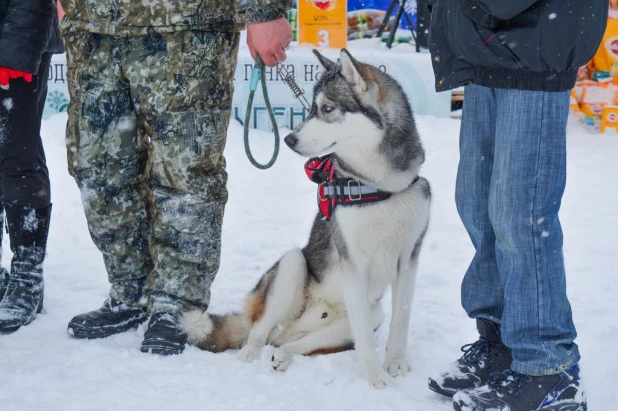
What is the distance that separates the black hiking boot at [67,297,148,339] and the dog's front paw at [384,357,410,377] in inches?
37.5

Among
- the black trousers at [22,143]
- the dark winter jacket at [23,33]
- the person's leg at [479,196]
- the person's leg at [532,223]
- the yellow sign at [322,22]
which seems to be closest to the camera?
the person's leg at [532,223]

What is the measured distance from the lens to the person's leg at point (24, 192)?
259 centimetres

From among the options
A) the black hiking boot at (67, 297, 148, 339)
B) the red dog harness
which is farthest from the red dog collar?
the black hiking boot at (67, 297, 148, 339)

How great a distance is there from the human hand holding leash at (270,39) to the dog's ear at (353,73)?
0.21 metres

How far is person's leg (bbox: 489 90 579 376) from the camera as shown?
1793mm

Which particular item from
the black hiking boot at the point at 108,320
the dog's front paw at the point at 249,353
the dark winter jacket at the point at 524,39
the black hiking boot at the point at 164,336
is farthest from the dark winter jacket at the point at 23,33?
the dark winter jacket at the point at 524,39

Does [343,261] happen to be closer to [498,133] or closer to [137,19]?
[498,133]

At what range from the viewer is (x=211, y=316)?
2.50 meters

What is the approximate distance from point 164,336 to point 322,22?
17.3ft

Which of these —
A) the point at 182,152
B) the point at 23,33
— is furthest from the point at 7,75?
the point at 182,152

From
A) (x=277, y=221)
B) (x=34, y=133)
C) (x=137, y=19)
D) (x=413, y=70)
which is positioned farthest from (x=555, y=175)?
(x=413, y=70)

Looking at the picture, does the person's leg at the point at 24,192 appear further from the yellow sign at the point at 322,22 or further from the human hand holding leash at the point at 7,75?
the yellow sign at the point at 322,22

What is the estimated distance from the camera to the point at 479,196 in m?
2.06

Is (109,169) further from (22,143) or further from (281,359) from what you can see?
(281,359)
